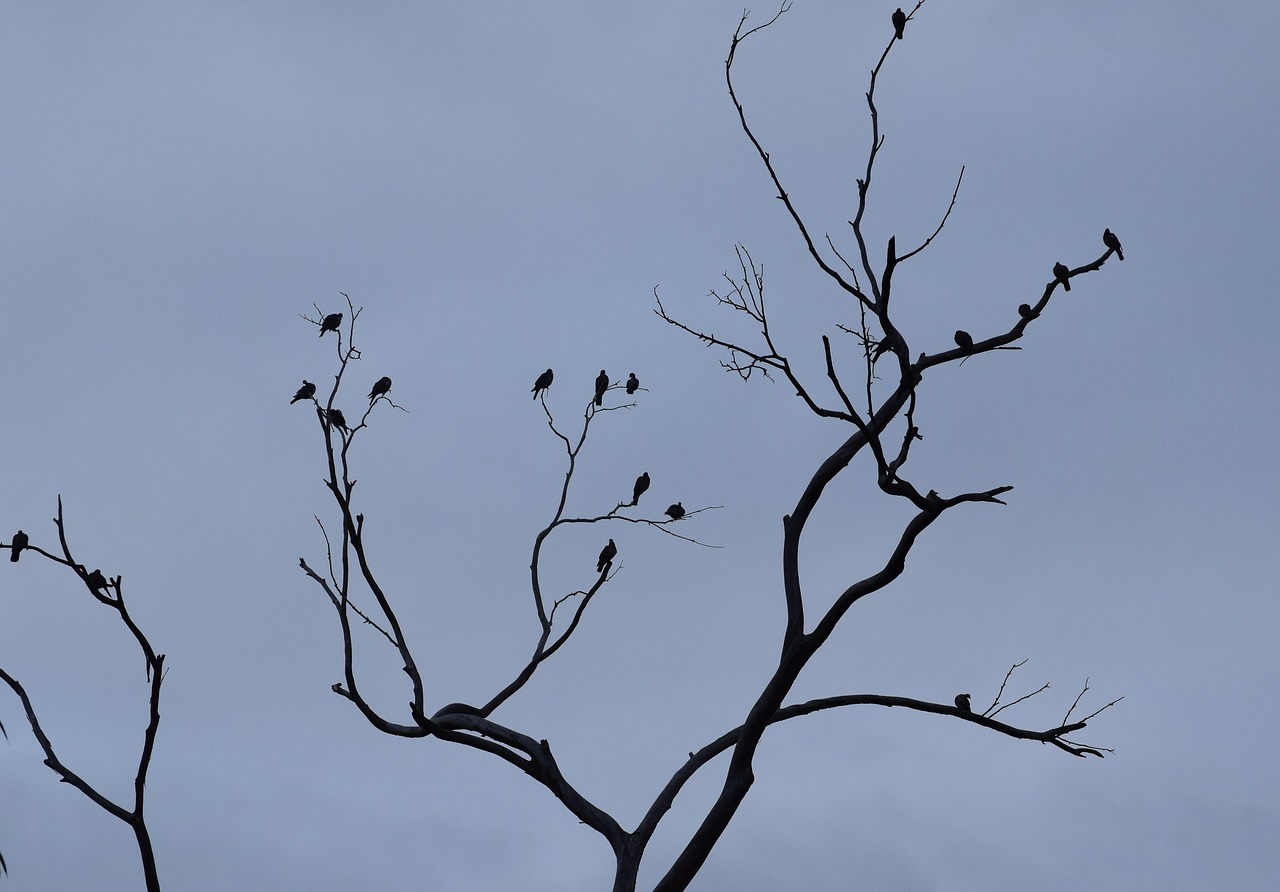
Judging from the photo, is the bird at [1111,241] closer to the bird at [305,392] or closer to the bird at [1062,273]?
the bird at [1062,273]

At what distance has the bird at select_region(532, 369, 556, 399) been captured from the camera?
389 inches

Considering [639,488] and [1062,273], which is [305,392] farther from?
[1062,273]

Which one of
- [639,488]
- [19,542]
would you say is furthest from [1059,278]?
[19,542]

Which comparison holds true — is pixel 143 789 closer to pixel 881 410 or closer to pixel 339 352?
pixel 339 352

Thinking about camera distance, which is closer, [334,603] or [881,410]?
[881,410]

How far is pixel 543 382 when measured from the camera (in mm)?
10148

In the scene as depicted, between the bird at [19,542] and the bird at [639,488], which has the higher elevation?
the bird at [639,488]

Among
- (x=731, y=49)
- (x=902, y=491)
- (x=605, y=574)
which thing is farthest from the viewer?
(x=605, y=574)

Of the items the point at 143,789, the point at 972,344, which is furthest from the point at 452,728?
the point at 972,344

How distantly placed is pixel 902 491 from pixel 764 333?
1164 mm

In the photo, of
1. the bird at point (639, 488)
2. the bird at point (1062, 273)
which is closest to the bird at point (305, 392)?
the bird at point (639, 488)

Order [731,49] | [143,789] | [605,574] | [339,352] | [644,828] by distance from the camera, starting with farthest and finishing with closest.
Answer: [605,574] → [339,352] → [644,828] → [731,49] → [143,789]

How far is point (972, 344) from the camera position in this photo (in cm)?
750

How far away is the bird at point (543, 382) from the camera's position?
9.87 meters
